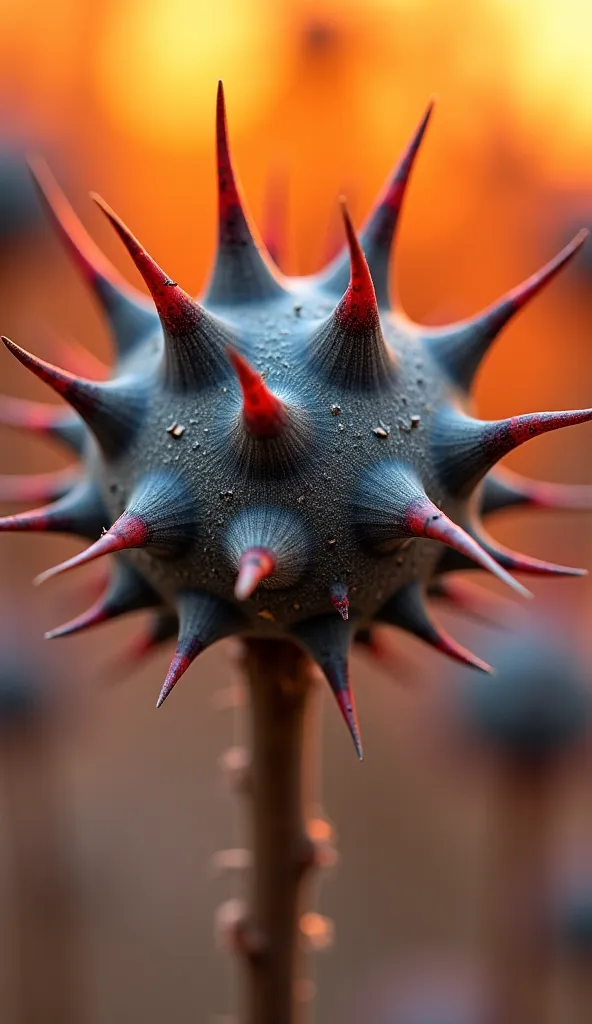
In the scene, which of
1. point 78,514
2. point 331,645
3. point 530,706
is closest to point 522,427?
point 331,645

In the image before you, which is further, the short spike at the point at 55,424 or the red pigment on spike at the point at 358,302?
the short spike at the point at 55,424

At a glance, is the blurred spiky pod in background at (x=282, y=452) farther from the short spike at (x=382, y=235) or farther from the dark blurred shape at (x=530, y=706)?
the dark blurred shape at (x=530, y=706)

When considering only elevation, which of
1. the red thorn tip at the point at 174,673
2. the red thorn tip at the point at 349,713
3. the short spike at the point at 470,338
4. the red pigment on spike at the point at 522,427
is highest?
the short spike at the point at 470,338

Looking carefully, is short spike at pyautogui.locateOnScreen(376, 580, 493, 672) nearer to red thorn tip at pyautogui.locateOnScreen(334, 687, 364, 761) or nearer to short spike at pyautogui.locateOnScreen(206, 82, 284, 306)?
red thorn tip at pyautogui.locateOnScreen(334, 687, 364, 761)

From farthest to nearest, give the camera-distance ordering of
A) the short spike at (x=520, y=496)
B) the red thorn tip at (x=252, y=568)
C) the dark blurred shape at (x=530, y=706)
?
the dark blurred shape at (x=530, y=706), the short spike at (x=520, y=496), the red thorn tip at (x=252, y=568)

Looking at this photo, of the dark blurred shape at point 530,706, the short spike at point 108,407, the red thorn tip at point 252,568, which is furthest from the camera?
the dark blurred shape at point 530,706

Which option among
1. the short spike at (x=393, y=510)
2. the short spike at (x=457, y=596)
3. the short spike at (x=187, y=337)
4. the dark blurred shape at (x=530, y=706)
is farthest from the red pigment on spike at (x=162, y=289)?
the dark blurred shape at (x=530, y=706)
